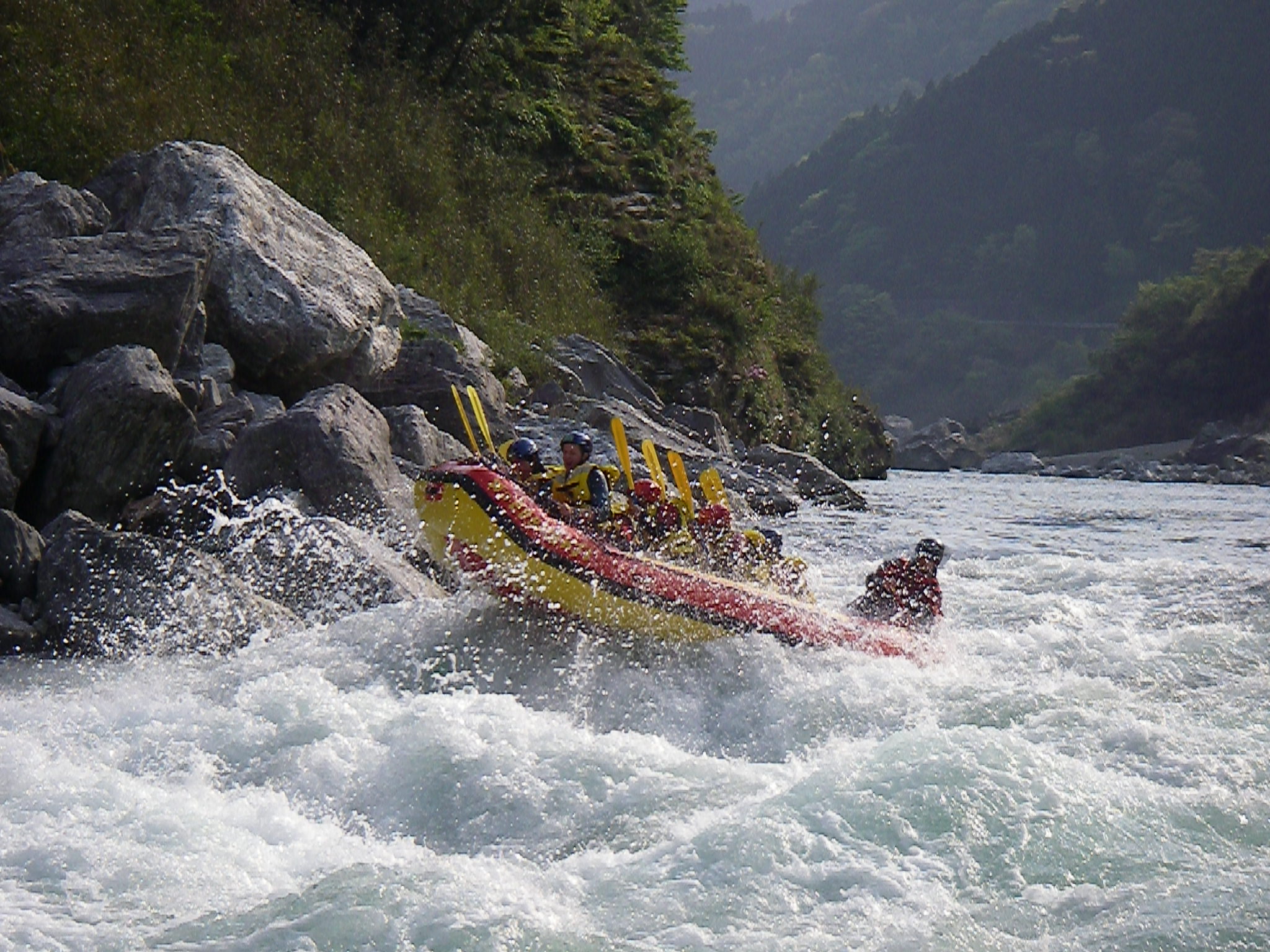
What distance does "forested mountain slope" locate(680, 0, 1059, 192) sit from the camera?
152 meters

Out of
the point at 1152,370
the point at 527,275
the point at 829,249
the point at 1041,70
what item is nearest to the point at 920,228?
the point at 829,249

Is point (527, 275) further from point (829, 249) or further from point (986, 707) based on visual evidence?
point (829, 249)

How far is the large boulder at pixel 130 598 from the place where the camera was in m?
5.98

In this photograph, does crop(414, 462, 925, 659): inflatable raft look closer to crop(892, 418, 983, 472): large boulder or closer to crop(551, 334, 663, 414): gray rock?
crop(551, 334, 663, 414): gray rock

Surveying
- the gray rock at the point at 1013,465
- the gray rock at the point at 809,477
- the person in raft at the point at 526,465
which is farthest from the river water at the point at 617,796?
the gray rock at the point at 1013,465

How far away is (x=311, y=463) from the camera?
732 centimetres

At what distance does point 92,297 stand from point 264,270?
1.52 m

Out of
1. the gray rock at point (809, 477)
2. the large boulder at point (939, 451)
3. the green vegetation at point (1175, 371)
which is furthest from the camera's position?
the green vegetation at point (1175, 371)

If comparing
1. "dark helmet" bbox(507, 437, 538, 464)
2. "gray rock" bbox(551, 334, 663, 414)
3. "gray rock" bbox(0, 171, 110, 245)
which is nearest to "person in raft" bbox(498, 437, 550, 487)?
"dark helmet" bbox(507, 437, 538, 464)

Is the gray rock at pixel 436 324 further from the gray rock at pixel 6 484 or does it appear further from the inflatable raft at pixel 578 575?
the gray rock at pixel 6 484

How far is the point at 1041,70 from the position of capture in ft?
304

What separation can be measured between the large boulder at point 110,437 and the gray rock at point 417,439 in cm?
185

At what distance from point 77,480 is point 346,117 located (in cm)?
885

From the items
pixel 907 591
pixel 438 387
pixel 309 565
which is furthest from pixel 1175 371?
pixel 309 565
